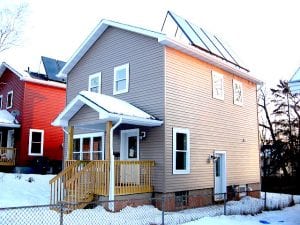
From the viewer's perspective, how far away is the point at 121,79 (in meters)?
14.9

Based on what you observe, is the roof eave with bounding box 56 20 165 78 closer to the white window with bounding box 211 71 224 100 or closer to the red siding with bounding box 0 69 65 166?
the white window with bounding box 211 71 224 100

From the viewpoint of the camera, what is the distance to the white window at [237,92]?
1714cm

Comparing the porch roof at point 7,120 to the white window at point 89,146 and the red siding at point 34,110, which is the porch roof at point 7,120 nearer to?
the red siding at point 34,110

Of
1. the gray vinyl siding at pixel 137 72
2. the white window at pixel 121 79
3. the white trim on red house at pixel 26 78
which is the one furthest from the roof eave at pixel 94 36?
the white trim on red house at pixel 26 78

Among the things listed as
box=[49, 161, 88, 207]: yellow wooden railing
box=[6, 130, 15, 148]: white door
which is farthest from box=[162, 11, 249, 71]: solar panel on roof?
box=[6, 130, 15, 148]: white door

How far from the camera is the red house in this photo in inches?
880

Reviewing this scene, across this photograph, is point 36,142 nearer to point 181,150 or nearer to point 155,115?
point 155,115

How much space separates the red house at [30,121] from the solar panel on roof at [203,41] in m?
10.9

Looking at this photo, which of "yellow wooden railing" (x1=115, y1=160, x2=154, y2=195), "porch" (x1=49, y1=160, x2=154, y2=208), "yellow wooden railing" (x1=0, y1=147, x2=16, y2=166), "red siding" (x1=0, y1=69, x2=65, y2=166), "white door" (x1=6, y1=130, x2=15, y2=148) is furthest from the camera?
"white door" (x1=6, y1=130, x2=15, y2=148)

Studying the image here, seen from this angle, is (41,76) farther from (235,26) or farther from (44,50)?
(235,26)

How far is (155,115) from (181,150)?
175cm

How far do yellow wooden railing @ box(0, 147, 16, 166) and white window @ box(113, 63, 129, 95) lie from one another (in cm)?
1106

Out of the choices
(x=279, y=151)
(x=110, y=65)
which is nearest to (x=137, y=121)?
(x=110, y=65)

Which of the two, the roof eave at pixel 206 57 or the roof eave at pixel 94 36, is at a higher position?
the roof eave at pixel 94 36
